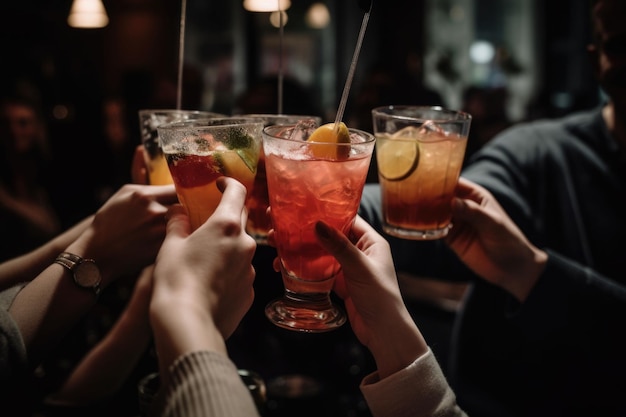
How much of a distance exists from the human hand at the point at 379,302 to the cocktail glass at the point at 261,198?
373mm

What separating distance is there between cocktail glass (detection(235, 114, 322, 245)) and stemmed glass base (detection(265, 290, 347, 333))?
27cm

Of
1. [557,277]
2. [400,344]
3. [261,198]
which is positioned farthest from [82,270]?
[557,277]

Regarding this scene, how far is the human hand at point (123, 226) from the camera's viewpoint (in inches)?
48.1

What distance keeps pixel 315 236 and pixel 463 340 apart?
1367 mm

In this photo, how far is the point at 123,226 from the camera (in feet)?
4.05

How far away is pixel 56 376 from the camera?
212 cm

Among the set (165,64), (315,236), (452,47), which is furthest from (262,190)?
(452,47)

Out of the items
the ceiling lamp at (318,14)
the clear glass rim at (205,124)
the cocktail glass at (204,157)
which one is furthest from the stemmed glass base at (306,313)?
the ceiling lamp at (318,14)

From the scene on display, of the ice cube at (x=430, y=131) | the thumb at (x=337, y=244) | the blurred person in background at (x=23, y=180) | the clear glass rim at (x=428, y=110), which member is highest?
the clear glass rim at (x=428, y=110)

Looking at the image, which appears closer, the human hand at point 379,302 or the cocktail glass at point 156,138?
the human hand at point 379,302

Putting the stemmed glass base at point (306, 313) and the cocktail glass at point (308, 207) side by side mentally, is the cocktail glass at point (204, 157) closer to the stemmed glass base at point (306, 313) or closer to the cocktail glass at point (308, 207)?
the cocktail glass at point (308, 207)

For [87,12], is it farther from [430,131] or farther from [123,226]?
[430,131]

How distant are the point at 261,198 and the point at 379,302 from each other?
50cm

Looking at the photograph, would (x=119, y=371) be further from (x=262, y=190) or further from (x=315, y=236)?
(x=315, y=236)
